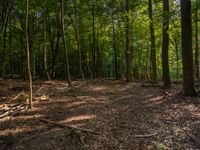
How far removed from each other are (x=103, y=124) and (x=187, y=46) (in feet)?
21.3

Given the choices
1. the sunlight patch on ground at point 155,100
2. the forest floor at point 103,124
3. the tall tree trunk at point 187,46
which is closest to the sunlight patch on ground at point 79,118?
the forest floor at point 103,124

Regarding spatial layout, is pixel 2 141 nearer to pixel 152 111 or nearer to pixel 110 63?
pixel 152 111

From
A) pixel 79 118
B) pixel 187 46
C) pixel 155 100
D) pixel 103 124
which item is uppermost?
pixel 187 46

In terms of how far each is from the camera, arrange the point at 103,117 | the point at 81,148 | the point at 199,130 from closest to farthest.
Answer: the point at 81,148 → the point at 199,130 → the point at 103,117

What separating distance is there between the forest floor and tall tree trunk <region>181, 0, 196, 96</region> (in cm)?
65

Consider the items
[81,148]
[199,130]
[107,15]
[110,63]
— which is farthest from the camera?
[110,63]

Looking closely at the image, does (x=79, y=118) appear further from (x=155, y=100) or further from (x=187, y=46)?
(x=187, y=46)

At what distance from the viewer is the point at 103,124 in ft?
28.8

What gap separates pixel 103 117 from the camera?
31.4ft

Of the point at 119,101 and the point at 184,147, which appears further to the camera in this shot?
the point at 119,101

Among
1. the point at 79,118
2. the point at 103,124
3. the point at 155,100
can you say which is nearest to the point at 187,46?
the point at 155,100

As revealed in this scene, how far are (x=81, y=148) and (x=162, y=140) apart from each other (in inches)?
97.3

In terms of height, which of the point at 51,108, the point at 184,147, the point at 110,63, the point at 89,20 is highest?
the point at 89,20

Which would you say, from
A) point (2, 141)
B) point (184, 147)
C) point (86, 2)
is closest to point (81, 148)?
point (2, 141)
